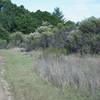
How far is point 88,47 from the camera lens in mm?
22453

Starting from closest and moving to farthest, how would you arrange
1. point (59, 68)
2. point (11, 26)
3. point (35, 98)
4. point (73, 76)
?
point (35, 98) < point (73, 76) < point (59, 68) < point (11, 26)

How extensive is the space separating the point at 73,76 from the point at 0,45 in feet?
130

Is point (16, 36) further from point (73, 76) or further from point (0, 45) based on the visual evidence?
point (73, 76)

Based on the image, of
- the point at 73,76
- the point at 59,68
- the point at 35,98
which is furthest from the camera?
the point at 59,68

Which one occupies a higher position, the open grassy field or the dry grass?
the dry grass

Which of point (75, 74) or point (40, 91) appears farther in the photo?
point (75, 74)

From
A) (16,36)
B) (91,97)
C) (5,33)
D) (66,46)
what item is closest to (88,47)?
(66,46)

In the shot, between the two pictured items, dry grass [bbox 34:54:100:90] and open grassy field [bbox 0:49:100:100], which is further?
dry grass [bbox 34:54:100:90]

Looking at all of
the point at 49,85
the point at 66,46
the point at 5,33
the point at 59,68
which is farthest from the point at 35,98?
the point at 5,33

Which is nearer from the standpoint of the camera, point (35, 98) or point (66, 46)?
point (35, 98)

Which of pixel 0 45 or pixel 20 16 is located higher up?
pixel 20 16

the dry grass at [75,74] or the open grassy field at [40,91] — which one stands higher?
the dry grass at [75,74]

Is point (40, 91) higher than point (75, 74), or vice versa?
point (75, 74)

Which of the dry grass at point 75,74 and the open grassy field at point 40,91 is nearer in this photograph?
the open grassy field at point 40,91
